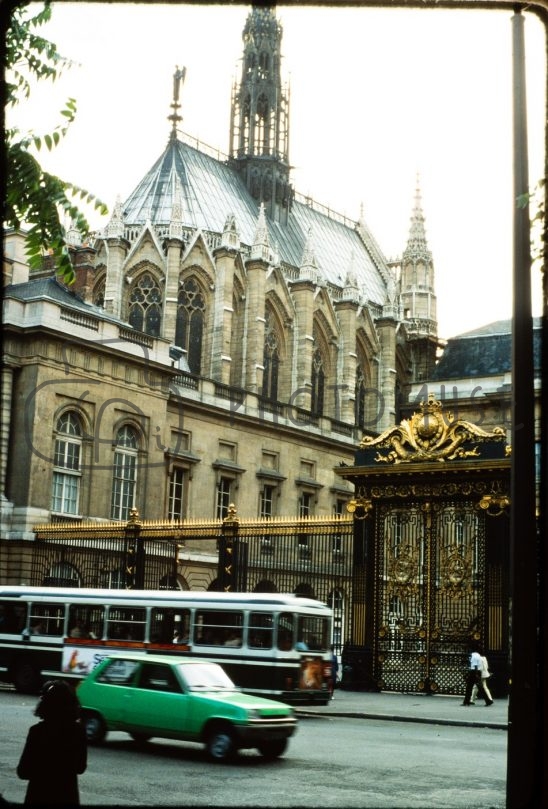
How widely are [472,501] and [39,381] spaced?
16.9 meters

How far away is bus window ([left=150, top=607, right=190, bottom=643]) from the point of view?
22.1 meters

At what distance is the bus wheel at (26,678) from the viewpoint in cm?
2398

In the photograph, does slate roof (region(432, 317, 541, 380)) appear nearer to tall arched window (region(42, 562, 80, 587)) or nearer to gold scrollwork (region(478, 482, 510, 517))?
tall arched window (region(42, 562, 80, 587))

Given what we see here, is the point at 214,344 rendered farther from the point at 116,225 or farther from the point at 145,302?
the point at 116,225

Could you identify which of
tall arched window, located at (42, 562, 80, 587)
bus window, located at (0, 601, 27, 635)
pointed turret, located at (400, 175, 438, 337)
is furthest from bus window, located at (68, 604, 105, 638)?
pointed turret, located at (400, 175, 438, 337)

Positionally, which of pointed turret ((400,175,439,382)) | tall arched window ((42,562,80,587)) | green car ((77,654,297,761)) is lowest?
green car ((77,654,297,761))

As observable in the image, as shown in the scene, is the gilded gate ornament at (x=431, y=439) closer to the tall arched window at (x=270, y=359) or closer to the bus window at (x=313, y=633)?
the bus window at (x=313, y=633)

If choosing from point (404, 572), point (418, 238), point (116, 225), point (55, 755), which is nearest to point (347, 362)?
point (116, 225)

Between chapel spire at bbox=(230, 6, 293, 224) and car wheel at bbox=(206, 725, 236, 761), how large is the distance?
199 feet

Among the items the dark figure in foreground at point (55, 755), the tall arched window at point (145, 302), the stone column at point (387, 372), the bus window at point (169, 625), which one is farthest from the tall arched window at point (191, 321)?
the dark figure in foreground at point (55, 755)


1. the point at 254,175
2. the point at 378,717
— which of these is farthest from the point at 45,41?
the point at 254,175

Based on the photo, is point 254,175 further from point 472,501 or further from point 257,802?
point 257,802

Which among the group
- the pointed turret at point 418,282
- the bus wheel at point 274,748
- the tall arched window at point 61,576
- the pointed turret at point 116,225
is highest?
the pointed turret at point 418,282

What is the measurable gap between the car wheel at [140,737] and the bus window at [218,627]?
628 centimetres
